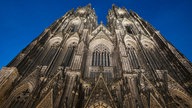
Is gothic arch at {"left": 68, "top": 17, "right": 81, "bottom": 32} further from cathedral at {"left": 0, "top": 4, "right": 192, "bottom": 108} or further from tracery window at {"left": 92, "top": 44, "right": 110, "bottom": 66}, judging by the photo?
tracery window at {"left": 92, "top": 44, "right": 110, "bottom": 66}

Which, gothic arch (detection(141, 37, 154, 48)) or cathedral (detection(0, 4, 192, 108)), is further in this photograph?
gothic arch (detection(141, 37, 154, 48))

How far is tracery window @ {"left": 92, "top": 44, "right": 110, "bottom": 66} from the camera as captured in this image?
1944 cm

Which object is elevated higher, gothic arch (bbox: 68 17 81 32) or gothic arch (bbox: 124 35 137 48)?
gothic arch (bbox: 68 17 81 32)

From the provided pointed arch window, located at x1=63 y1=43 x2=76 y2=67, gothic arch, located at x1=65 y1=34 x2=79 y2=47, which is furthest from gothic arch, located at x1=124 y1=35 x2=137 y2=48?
pointed arch window, located at x1=63 y1=43 x2=76 y2=67

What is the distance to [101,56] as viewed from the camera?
67.9 feet

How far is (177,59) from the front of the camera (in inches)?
712

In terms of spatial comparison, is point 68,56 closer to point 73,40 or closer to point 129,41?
point 73,40

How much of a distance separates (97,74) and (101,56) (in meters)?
3.95

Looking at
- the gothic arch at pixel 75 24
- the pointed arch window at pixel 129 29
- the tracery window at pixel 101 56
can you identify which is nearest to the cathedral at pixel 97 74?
the tracery window at pixel 101 56

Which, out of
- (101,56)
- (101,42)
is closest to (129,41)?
(101,42)

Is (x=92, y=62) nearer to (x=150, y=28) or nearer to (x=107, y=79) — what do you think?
(x=107, y=79)

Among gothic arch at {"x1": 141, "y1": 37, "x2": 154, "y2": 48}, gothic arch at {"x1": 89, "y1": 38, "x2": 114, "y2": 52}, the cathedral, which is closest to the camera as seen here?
the cathedral

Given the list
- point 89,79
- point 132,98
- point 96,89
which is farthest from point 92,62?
point 132,98

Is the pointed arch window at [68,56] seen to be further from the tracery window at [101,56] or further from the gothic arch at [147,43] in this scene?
the gothic arch at [147,43]
